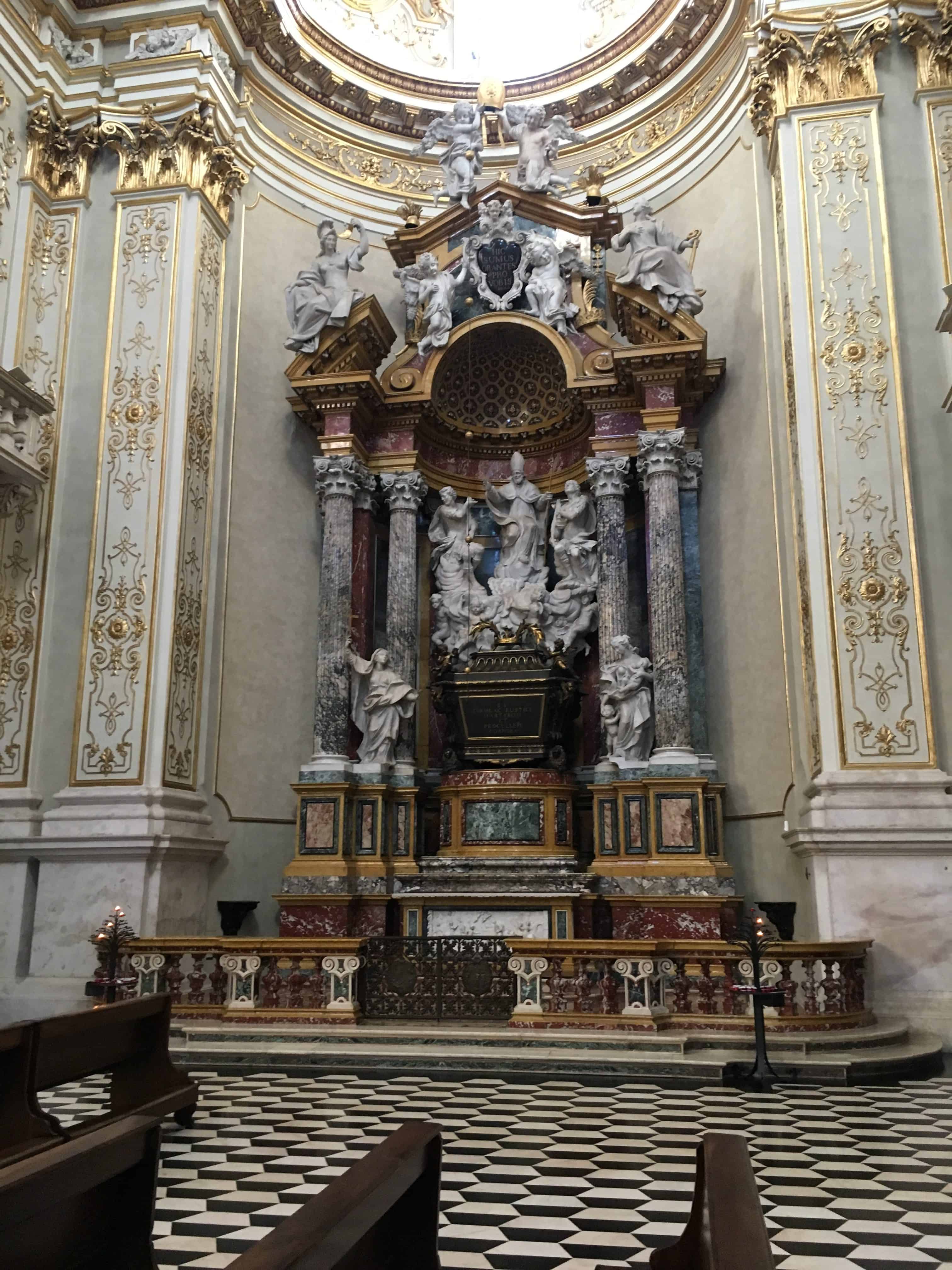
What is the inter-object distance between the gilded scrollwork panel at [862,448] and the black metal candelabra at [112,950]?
237 inches

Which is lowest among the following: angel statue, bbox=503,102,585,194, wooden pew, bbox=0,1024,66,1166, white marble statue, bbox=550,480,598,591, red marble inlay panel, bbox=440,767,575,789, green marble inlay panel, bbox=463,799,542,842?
wooden pew, bbox=0,1024,66,1166

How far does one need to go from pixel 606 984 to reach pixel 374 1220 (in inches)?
250

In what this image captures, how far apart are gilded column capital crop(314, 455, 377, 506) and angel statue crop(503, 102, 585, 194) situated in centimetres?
406

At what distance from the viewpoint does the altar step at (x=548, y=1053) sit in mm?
7082

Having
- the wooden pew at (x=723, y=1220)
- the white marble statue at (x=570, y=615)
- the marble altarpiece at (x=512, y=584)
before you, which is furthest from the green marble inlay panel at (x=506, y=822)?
the wooden pew at (x=723, y=1220)

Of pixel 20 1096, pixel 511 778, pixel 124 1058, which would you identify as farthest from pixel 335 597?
pixel 20 1096

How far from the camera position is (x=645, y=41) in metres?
14.1

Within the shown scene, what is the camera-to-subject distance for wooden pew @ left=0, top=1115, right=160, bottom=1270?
6.28 ft

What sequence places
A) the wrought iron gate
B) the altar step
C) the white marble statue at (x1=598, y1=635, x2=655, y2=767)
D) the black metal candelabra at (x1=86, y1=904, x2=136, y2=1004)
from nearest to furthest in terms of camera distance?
the altar step → the black metal candelabra at (x1=86, y1=904, x2=136, y2=1004) → the wrought iron gate → the white marble statue at (x1=598, y1=635, x2=655, y2=767)

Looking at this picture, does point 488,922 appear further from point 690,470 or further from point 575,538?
point 690,470

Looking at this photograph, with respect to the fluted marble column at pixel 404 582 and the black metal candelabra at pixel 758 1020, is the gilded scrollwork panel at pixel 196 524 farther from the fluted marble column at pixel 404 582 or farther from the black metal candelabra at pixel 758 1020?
the black metal candelabra at pixel 758 1020

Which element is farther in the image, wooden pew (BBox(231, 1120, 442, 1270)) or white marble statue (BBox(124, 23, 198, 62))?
white marble statue (BBox(124, 23, 198, 62))

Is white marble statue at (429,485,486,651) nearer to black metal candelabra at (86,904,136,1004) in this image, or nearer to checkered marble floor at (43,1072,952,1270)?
black metal candelabra at (86,904,136,1004)

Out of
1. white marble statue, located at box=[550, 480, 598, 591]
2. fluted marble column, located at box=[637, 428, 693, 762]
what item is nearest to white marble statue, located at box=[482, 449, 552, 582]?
white marble statue, located at box=[550, 480, 598, 591]
